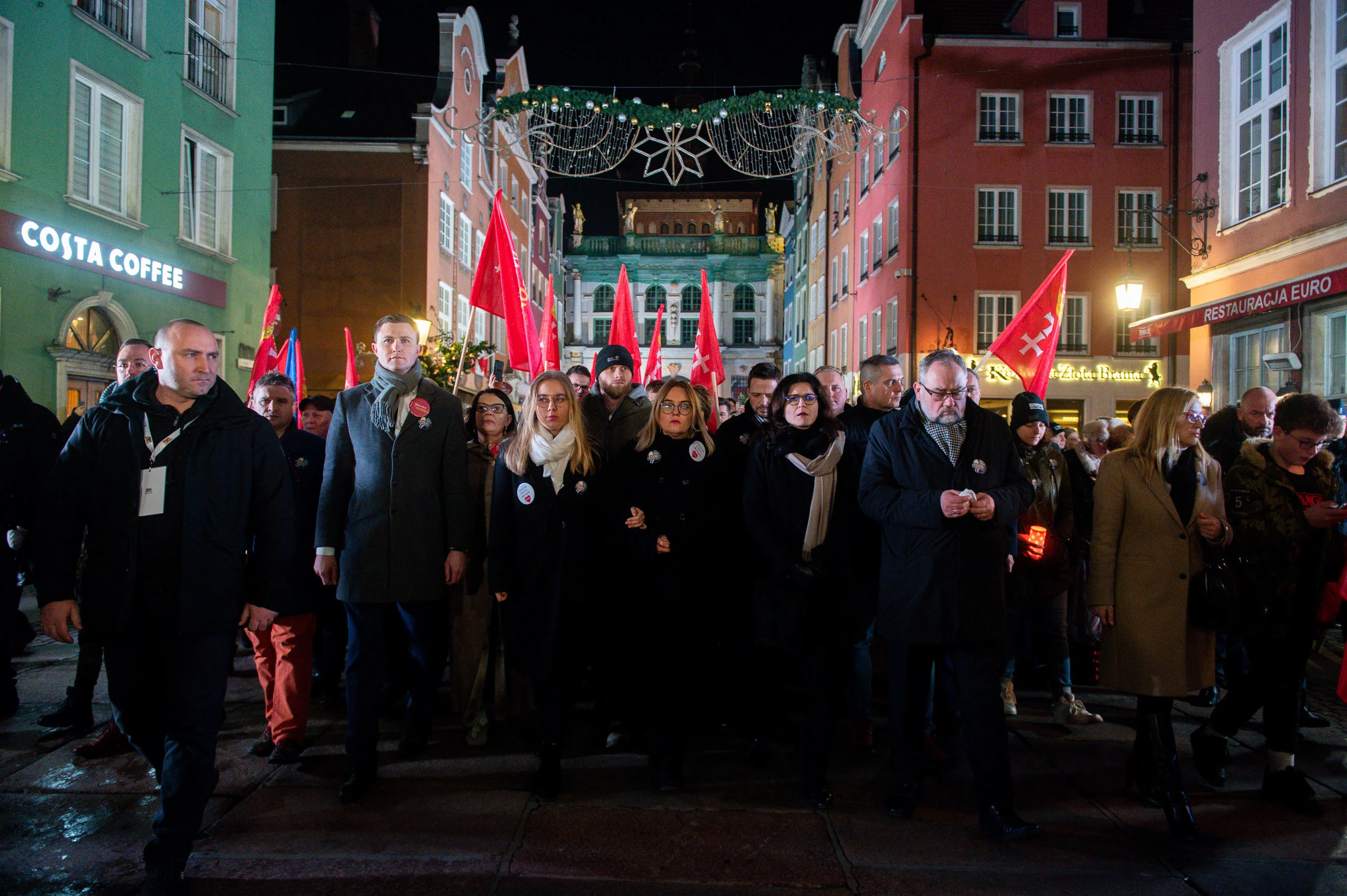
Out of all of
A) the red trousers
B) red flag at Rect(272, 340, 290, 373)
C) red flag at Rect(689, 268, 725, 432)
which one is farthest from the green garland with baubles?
the red trousers

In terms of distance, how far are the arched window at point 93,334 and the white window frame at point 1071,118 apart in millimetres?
23479

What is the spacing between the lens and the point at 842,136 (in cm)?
1216

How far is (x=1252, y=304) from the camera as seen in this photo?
11734 millimetres

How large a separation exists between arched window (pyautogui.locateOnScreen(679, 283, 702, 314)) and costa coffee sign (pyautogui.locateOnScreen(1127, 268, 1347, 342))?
45.9 meters

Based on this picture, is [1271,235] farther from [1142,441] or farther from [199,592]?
[199,592]

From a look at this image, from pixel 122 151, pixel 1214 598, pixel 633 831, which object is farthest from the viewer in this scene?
pixel 122 151

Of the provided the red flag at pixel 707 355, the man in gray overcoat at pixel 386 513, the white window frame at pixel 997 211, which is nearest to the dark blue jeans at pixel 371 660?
the man in gray overcoat at pixel 386 513

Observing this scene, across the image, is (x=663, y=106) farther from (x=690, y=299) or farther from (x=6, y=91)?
(x=690, y=299)

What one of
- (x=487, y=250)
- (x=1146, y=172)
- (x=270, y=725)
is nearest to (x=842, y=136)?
(x=487, y=250)

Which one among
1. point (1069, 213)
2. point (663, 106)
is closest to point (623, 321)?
point (663, 106)

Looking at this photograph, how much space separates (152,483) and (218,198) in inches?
598

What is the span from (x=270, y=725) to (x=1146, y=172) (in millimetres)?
27362

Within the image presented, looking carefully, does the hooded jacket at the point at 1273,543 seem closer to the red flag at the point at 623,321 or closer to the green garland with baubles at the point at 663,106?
the red flag at the point at 623,321

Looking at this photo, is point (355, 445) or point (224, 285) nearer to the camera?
point (355, 445)
